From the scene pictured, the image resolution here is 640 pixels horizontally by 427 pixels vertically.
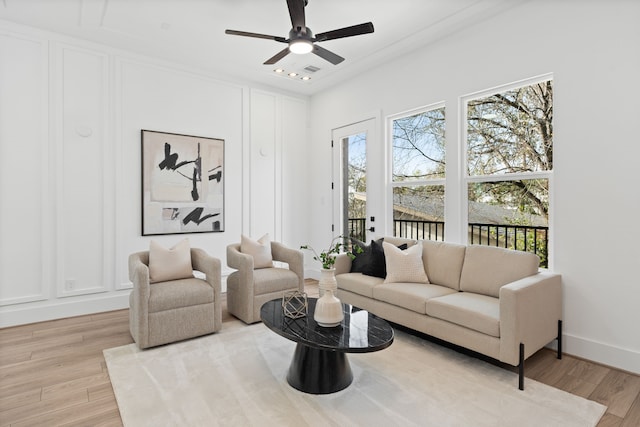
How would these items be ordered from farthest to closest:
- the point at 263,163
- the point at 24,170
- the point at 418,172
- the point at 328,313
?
1. the point at 263,163
2. the point at 418,172
3. the point at 24,170
4. the point at 328,313

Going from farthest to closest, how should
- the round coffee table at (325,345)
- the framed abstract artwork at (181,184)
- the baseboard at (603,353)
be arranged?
the framed abstract artwork at (181,184) < the baseboard at (603,353) < the round coffee table at (325,345)

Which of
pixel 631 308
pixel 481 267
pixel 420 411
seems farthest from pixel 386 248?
pixel 631 308

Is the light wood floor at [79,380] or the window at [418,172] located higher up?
the window at [418,172]

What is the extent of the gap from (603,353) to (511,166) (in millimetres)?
1696

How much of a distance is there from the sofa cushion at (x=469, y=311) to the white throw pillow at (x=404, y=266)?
445 mm

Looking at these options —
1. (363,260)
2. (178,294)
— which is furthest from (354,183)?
(178,294)

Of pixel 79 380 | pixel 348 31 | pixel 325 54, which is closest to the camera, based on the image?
pixel 79 380

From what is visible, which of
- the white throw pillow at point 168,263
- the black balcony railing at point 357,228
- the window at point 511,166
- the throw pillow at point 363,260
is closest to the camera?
the window at point 511,166

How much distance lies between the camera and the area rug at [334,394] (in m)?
1.95

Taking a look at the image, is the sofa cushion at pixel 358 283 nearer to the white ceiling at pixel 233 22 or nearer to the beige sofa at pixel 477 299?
the beige sofa at pixel 477 299

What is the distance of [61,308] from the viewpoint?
371 centimetres

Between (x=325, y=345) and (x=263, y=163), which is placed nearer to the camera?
(x=325, y=345)

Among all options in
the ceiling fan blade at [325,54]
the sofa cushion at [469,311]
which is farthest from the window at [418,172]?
the ceiling fan blade at [325,54]

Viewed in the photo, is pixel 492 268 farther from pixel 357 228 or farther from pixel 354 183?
pixel 354 183
